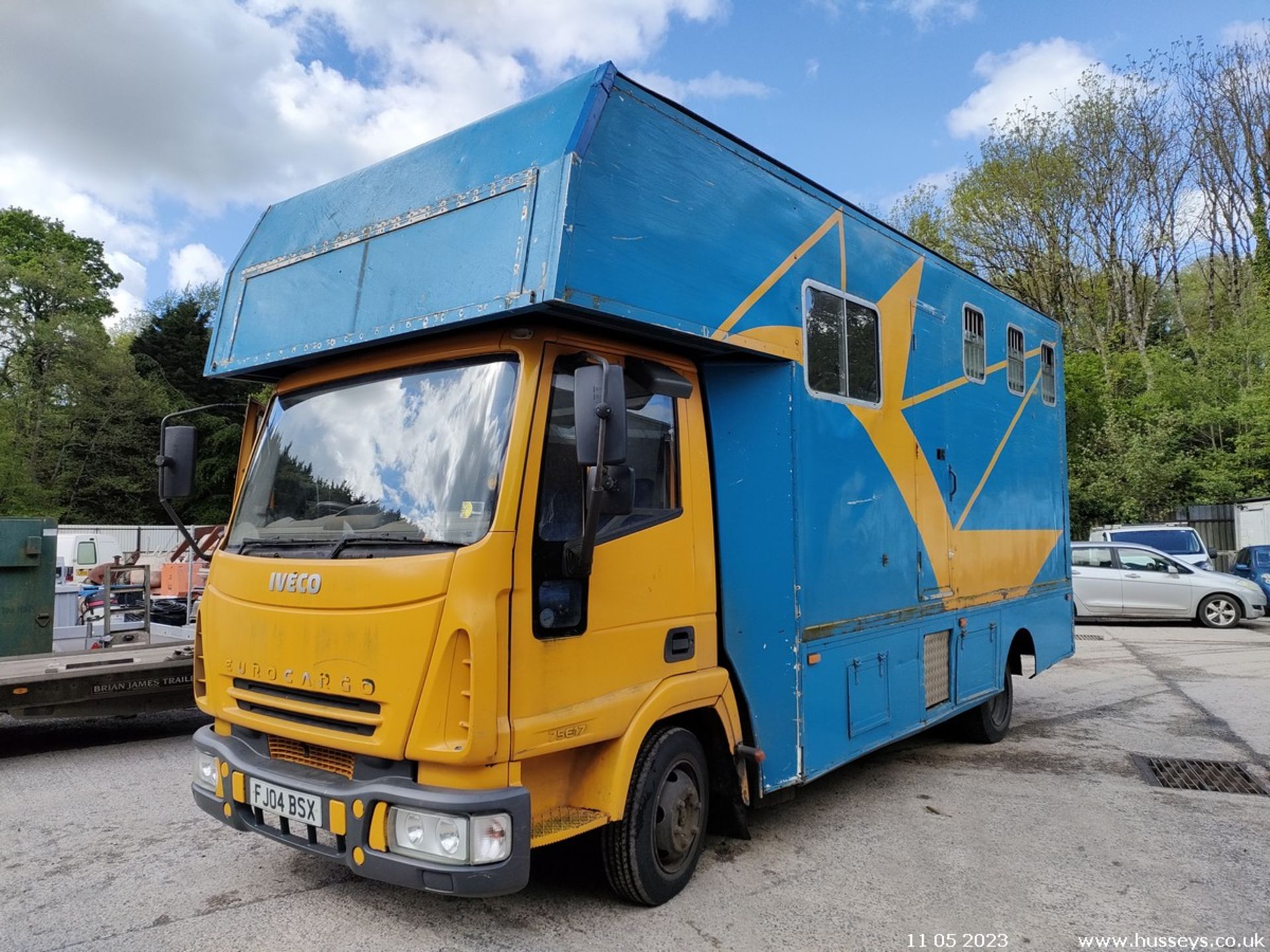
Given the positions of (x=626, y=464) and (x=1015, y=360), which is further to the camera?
(x=1015, y=360)

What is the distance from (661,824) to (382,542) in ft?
5.73

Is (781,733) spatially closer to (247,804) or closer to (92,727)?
(247,804)

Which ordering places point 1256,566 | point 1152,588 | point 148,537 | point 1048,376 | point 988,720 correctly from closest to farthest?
point 988,720 < point 1048,376 < point 1152,588 < point 1256,566 < point 148,537

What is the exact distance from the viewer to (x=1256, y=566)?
691 inches

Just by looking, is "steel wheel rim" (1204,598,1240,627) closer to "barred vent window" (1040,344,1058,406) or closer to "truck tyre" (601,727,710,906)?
"barred vent window" (1040,344,1058,406)

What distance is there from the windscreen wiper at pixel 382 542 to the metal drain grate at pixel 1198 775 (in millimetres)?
5491

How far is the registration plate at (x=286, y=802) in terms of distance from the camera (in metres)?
3.36

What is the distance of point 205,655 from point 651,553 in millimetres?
2084

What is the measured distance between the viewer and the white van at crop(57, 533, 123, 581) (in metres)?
16.7

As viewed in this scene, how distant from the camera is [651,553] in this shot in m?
3.89

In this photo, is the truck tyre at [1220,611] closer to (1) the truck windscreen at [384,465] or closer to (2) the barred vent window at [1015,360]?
(2) the barred vent window at [1015,360]

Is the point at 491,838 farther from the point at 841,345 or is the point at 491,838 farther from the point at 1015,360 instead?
the point at 1015,360

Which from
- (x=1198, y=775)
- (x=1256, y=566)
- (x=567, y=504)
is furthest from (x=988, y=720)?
(x=1256, y=566)

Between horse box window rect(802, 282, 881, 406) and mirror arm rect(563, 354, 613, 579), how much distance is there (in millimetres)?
1719
